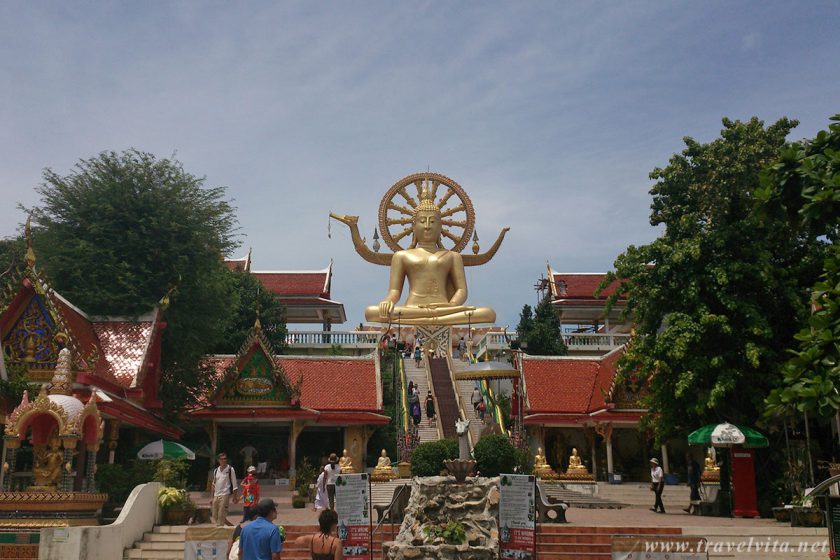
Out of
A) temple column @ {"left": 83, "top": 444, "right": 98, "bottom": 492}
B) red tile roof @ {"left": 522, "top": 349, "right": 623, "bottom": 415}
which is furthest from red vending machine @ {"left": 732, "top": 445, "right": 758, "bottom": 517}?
temple column @ {"left": 83, "top": 444, "right": 98, "bottom": 492}

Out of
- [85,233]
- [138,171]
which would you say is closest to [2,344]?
[85,233]

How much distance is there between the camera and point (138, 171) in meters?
20.3

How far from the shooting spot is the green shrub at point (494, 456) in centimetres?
1911

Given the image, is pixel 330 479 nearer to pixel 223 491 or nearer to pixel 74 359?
pixel 223 491

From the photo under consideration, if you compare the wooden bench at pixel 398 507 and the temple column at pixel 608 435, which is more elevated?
the temple column at pixel 608 435

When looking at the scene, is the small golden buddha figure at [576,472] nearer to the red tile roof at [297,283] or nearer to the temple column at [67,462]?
the temple column at [67,462]

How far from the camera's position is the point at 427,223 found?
128 feet

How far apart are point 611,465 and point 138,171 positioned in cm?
1484

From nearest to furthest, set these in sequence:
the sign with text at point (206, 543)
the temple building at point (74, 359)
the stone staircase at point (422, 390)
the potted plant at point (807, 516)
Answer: the sign with text at point (206, 543) < the potted plant at point (807, 516) < the temple building at point (74, 359) < the stone staircase at point (422, 390)

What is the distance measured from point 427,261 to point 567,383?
13.4 metres

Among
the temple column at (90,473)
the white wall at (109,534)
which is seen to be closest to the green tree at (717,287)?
the white wall at (109,534)

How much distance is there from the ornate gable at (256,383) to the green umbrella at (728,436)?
402 inches

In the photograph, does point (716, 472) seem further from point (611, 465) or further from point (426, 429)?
point (426, 429)

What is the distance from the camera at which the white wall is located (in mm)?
11719
